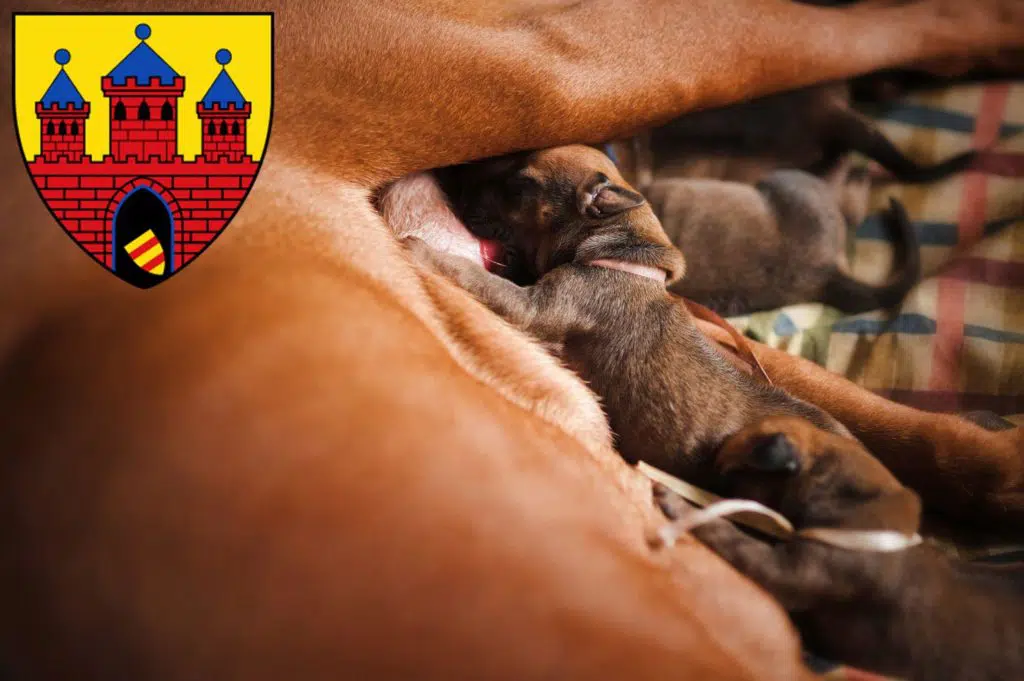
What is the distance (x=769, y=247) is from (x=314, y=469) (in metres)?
1.07

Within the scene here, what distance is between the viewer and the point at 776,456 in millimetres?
896

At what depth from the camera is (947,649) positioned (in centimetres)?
81

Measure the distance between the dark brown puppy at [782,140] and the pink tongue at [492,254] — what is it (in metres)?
0.54

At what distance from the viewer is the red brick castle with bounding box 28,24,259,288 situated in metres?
0.88

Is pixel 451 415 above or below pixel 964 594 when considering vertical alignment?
above

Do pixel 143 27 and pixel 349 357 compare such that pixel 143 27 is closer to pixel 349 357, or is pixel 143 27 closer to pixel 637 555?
pixel 349 357

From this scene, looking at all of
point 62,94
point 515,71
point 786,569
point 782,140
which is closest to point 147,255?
point 62,94

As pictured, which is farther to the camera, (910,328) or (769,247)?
(769,247)

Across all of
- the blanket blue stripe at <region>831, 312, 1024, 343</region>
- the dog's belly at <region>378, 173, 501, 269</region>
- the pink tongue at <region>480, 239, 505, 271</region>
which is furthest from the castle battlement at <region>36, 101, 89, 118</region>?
the blanket blue stripe at <region>831, 312, 1024, 343</region>

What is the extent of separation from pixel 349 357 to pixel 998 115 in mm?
1468

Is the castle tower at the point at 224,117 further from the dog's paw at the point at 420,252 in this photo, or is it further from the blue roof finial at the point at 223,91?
the dog's paw at the point at 420,252

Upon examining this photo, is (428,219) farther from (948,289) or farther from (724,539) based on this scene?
(948,289)

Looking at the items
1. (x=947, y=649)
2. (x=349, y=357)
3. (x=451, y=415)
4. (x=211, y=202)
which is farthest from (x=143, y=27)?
(x=947, y=649)

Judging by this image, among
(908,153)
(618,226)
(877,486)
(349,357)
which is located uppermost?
(908,153)
